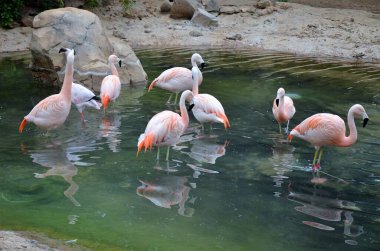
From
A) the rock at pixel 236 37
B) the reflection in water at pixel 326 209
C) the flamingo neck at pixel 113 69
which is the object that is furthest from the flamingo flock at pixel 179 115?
the rock at pixel 236 37

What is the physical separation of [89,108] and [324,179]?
4.05 metres

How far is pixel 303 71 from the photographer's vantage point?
426 inches

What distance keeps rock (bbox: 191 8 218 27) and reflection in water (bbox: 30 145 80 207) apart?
8862 mm

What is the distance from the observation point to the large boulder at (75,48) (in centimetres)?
935

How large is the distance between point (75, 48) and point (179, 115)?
3.61 meters

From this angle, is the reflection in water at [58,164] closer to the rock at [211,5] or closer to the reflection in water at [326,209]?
the reflection in water at [326,209]

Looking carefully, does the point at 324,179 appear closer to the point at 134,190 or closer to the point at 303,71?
the point at 134,190

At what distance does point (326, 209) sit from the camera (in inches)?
195

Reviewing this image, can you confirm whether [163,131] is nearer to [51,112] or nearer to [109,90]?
[51,112]

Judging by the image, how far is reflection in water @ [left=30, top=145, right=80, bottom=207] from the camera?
5.21 metres

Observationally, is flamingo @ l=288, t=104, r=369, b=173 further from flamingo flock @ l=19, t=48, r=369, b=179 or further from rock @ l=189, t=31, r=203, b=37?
rock @ l=189, t=31, r=203, b=37

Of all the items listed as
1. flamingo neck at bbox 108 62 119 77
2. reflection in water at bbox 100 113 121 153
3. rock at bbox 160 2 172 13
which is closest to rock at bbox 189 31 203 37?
rock at bbox 160 2 172 13

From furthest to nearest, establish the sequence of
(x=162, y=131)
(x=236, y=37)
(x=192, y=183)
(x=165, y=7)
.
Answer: (x=165, y=7), (x=236, y=37), (x=162, y=131), (x=192, y=183)

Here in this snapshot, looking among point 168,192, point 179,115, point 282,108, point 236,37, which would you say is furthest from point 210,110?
point 236,37
